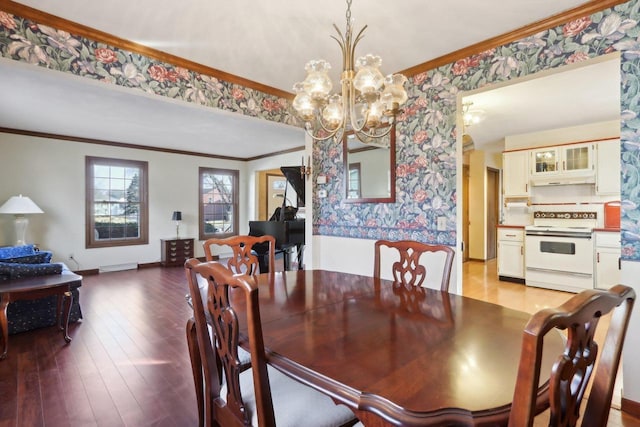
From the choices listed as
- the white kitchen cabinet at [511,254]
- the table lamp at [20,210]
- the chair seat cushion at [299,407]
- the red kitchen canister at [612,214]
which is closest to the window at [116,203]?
the table lamp at [20,210]

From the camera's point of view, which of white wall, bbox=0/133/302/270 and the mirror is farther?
white wall, bbox=0/133/302/270

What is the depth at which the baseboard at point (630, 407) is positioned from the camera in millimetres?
1894

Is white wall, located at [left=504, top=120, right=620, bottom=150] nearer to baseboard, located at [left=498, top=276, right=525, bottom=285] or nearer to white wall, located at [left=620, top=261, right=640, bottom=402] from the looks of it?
baseboard, located at [left=498, top=276, right=525, bottom=285]

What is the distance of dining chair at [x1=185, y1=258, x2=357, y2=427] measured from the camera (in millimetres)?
951

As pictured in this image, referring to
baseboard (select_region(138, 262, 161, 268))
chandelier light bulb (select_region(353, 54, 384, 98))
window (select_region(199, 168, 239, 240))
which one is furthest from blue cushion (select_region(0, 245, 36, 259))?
chandelier light bulb (select_region(353, 54, 384, 98))

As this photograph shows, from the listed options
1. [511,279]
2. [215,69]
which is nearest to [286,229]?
[215,69]

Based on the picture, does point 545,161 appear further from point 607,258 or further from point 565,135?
point 607,258

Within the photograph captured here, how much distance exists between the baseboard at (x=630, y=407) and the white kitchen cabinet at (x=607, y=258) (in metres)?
3.01

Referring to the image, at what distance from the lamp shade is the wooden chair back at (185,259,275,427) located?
529cm

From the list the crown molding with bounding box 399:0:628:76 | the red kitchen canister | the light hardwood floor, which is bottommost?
the light hardwood floor

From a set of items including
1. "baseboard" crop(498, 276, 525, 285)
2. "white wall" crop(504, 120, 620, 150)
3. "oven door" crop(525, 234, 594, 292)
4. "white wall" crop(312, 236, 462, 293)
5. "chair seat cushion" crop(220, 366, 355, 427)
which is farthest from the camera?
"baseboard" crop(498, 276, 525, 285)

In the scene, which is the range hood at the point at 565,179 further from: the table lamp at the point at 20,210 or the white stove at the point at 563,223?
the table lamp at the point at 20,210

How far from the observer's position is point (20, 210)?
4.80m

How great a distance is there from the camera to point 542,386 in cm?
83
